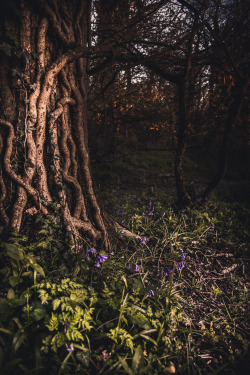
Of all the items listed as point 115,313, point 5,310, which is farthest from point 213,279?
point 5,310

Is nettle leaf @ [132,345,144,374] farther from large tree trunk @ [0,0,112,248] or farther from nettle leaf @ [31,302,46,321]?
large tree trunk @ [0,0,112,248]

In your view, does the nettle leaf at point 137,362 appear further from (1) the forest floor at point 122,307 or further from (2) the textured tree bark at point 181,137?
(2) the textured tree bark at point 181,137

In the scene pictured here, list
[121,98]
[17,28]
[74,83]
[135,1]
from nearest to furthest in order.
Answer: [17,28]
[74,83]
[135,1]
[121,98]

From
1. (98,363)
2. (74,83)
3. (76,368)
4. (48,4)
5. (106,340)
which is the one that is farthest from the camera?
(74,83)

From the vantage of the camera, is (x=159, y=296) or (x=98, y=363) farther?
(x=159, y=296)

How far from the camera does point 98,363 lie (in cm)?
116

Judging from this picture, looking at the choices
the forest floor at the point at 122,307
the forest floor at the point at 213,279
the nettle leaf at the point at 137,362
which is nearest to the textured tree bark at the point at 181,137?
the forest floor at the point at 213,279

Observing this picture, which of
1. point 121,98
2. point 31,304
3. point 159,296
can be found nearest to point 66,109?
point 31,304

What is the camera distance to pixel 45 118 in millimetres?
1623

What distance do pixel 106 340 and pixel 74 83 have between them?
7.24ft

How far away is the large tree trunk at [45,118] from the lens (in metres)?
1.47

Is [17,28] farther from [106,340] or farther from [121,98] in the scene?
[121,98]

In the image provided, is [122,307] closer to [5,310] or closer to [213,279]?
[5,310]

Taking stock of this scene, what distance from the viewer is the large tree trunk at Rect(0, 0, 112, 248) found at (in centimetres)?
147
